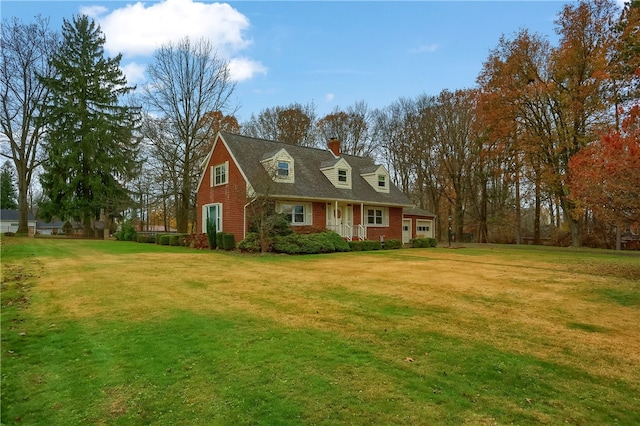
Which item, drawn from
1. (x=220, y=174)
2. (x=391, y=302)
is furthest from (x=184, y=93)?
(x=391, y=302)

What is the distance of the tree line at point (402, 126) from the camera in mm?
22719

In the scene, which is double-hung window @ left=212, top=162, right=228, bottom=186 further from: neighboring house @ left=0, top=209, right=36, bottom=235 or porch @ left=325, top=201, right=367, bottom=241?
neighboring house @ left=0, top=209, right=36, bottom=235

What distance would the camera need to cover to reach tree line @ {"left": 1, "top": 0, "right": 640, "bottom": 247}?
22.7 m

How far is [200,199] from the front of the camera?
2588cm

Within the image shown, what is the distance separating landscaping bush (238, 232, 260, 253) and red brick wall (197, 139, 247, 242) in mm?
2155

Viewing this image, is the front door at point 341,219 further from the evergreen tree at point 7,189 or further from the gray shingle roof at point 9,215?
the gray shingle roof at point 9,215

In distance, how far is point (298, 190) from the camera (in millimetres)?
22281

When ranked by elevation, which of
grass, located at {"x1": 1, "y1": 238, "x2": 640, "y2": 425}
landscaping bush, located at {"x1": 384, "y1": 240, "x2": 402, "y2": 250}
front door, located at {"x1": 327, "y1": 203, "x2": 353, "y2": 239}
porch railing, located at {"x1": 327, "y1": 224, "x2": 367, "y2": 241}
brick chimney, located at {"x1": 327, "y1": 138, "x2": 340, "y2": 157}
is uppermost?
brick chimney, located at {"x1": 327, "y1": 138, "x2": 340, "y2": 157}

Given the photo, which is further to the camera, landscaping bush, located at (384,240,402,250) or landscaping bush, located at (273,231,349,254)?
landscaping bush, located at (384,240,402,250)

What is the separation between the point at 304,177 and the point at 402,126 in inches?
806

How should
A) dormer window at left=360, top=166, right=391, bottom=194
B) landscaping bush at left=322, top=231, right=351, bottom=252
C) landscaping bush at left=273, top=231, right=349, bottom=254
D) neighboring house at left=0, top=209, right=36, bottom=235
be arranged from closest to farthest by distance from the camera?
landscaping bush at left=273, top=231, right=349, bottom=254, landscaping bush at left=322, top=231, right=351, bottom=252, dormer window at left=360, top=166, right=391, bottom=194, neighboring house at left=0, top=209, right=36, bottom=235

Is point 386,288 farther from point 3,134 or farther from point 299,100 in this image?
point 299,100

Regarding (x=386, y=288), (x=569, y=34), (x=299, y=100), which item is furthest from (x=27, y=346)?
(x=299, y=100)

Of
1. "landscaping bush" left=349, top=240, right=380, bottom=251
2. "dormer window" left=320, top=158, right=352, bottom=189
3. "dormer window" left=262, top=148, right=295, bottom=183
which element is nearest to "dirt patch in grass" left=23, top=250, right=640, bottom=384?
"landscaping bush" left=349, top=240, right=380, bottom=251
